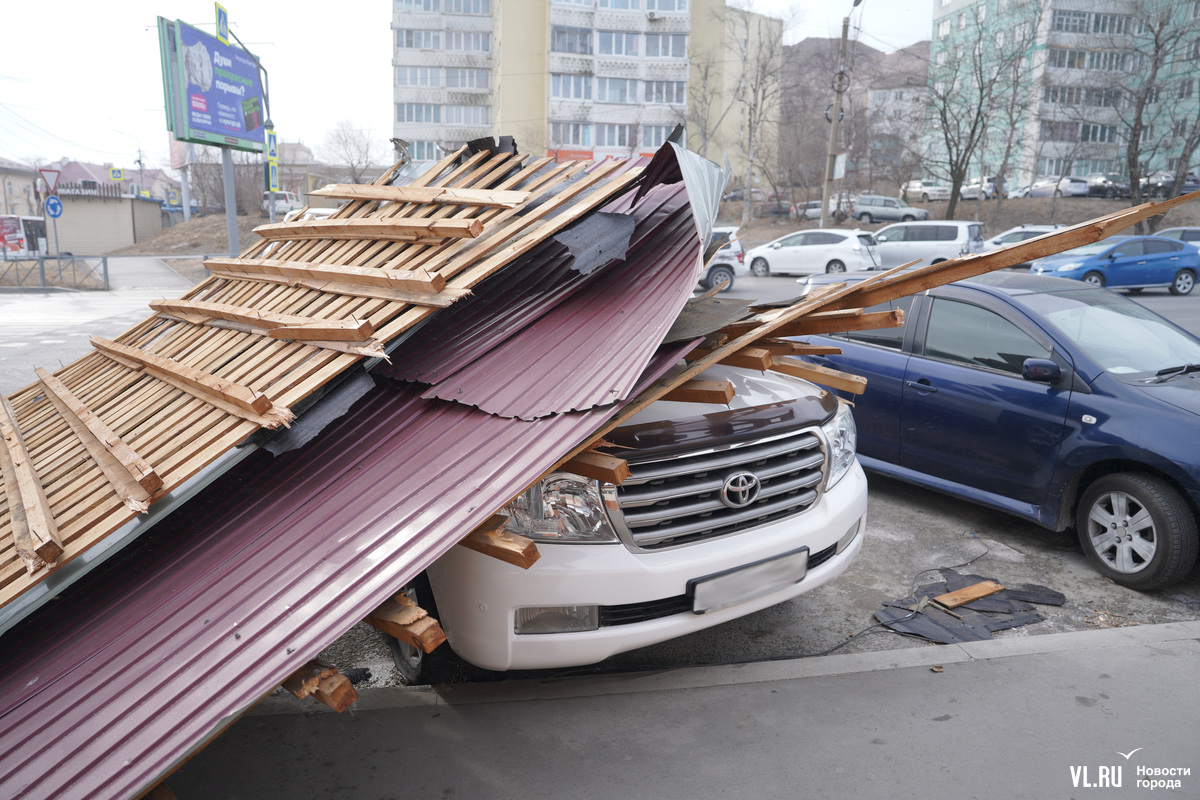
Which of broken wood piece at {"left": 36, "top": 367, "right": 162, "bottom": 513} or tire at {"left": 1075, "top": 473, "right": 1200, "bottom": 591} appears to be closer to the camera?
broken wood piece at {"left": 36, "top": 367, "right": 162, "bottom": 513}

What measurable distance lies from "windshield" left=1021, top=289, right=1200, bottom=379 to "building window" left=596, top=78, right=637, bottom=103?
180 feet

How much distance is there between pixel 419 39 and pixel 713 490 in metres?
65.8

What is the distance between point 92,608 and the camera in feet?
8.27

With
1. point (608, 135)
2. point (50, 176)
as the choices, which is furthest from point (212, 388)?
point (608, 135)

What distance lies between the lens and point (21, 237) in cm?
3284

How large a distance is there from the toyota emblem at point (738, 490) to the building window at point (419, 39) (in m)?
65.3

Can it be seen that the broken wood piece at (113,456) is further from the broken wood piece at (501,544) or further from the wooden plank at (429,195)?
the wooden plank at (429,195)

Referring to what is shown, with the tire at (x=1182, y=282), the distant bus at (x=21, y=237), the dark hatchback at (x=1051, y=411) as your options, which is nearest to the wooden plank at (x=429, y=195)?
the dark hatchback at (x=1051, y=411)

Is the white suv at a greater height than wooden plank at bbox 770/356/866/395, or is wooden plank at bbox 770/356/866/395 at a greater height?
wooden plank at bbox 770/356/866/395

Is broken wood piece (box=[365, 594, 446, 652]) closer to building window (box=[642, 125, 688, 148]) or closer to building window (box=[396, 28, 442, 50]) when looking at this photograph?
building window (box=[642, 125, 688, 148])

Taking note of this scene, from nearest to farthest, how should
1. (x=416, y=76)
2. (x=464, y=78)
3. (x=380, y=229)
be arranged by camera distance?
1. (x=380, y=229)
2. (x=416, y=76)
3. (x=464, y=78)

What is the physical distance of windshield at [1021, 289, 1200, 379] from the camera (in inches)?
171

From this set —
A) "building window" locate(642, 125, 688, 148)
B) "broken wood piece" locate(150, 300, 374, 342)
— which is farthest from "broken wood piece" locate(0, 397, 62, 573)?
"building window" locate(642, 125, 688, 148)

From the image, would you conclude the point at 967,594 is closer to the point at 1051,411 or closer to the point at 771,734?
the point at 1051,411
